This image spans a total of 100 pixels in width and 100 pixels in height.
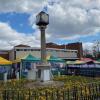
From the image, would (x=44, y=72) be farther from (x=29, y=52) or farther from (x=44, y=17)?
(x=29, y=52)

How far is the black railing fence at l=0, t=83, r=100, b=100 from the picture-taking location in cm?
1071

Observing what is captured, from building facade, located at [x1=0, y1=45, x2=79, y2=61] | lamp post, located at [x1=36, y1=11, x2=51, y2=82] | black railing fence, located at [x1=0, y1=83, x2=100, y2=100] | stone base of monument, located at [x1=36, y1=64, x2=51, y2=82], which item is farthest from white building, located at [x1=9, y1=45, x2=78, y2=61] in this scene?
black railing fence, located at [x1=0, y1=83, x2=100, y2=100]

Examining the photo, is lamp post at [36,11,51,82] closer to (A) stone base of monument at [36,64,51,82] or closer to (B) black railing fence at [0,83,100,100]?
(A) stone base of monument at [36,64,51,82]

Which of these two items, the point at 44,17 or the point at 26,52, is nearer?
the point at 44,17

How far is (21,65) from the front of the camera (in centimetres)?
3541

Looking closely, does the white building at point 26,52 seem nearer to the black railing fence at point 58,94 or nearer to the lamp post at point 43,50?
the lamp post at point 43,50

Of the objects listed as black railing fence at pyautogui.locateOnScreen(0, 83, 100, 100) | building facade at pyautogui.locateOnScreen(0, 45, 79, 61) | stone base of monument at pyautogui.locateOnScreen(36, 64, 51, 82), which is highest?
building facade at pyautogui.locateOnScreen(0, 45, 79, 61)

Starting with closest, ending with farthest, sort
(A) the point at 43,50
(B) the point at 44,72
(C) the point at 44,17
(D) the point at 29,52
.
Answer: (B) the point at 44,72 → (A) the point at 43,50 → (C) the point at 44,17 → (D) the point at 29,52

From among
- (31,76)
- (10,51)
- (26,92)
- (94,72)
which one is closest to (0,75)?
(31,76)

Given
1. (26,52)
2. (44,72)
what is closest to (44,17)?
(44,72)

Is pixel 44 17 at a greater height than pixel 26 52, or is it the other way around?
pixel 44 17

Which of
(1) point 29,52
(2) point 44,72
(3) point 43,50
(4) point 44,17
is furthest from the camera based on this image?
(1) point 29,52

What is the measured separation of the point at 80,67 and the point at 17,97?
30573 millimetres

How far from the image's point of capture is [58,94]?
10633 millimetres
